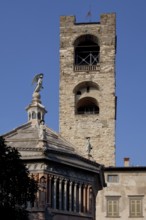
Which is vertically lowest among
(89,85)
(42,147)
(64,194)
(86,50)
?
(64,194)

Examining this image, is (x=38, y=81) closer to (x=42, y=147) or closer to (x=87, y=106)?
(x=42, y=147)

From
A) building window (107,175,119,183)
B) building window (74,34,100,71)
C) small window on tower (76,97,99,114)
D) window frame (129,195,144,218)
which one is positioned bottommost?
window frame (129,195,144,218)

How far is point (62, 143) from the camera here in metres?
39.7

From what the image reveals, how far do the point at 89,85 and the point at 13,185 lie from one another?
3866 centimetres

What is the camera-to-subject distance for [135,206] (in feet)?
186

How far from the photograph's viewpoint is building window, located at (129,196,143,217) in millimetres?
56594

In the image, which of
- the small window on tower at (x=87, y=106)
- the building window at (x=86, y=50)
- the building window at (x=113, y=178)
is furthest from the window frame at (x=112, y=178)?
the building window at (x=86, y=50)

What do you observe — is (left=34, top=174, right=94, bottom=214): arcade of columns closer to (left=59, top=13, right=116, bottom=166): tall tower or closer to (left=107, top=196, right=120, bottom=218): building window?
(left=107, top=196, right=120, bottom=218): building window

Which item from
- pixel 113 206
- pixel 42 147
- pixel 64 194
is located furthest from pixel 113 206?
pixel 42 147

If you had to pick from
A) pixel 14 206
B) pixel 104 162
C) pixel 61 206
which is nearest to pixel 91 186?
pixel 61 206

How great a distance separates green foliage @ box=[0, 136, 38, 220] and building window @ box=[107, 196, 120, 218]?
32.5m

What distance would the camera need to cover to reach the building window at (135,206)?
2228 inches

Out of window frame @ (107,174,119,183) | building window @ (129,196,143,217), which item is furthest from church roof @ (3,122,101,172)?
building window @ (129,196,143,217)

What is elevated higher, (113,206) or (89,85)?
(89,85)
